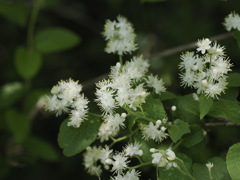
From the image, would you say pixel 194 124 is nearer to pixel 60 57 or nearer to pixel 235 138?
pixel 235 138

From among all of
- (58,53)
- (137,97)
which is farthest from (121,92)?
(58,53)

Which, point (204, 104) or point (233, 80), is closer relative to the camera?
point (204, 104)

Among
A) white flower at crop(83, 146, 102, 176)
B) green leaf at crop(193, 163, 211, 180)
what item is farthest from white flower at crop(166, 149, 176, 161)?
white flower at crop(83, 146, 102, 176)

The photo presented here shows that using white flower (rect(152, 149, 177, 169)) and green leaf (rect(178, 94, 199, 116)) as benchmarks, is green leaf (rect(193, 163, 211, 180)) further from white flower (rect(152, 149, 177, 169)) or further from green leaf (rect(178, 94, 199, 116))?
green leaf (rect(178, 94, 199, 116))

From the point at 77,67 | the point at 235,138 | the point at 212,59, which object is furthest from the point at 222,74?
the point at 77,67

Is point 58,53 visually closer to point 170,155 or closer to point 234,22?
point 234,22

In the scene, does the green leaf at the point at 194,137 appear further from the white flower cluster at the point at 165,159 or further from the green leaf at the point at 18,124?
the green leaf at the point at 18,124
